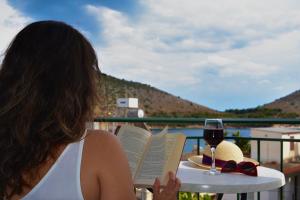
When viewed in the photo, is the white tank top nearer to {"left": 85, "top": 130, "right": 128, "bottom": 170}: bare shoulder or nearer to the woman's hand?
{"left": 85, "top": 130, "right": 128, "bottom": 170}: bare shoulder

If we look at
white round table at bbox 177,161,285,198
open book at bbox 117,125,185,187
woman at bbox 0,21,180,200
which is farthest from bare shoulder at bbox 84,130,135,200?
white round table at bbox 177,161,285,198

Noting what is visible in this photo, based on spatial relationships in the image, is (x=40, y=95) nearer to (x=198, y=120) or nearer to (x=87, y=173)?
(x=87, y=173)

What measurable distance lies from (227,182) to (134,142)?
0.40m

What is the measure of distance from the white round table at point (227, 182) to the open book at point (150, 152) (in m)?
0.17

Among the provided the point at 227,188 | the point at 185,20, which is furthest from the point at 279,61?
the point at 227,188

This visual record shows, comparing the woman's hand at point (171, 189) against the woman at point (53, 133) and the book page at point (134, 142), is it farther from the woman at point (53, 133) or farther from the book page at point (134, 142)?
the book page at point (134, 142)

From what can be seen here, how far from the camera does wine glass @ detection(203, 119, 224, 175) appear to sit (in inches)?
66.7

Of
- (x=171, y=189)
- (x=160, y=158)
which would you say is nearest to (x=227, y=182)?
(x=160, y=158)

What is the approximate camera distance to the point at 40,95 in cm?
99

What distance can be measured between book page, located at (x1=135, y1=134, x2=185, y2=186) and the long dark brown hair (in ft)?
1.54

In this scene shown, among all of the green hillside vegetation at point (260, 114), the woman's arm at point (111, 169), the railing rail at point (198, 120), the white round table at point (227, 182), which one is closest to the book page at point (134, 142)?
the white round table at point (227, 182)

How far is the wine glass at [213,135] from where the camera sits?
5.56ft

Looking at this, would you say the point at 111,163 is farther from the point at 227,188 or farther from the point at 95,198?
the point at 227,188

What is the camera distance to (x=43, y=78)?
0.99m
